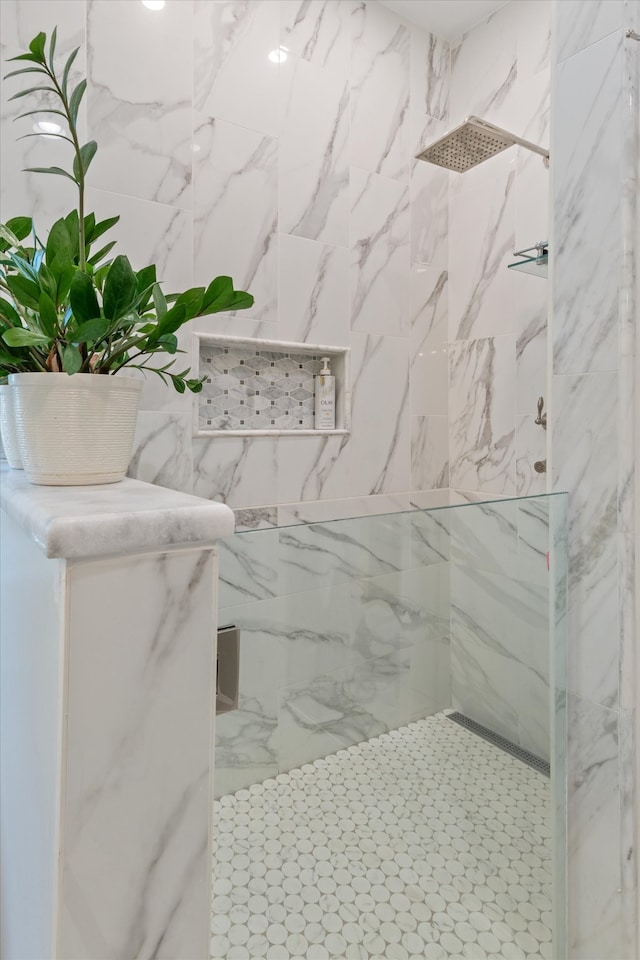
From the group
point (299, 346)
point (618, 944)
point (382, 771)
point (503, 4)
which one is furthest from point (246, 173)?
point (618, 944)

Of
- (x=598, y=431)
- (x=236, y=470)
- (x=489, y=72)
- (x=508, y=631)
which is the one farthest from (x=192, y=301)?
(x=489, y=72)

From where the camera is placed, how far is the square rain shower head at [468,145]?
5.55 ft

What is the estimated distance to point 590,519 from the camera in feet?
3.95

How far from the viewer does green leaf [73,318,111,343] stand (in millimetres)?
646

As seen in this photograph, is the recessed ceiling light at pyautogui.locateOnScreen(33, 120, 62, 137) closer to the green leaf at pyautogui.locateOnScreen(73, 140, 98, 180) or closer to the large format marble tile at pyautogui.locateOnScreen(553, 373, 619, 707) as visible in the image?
the green leaf at pyautogui.locateOnScreen(73, 140, 98, 180)

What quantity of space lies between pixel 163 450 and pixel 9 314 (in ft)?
2.90

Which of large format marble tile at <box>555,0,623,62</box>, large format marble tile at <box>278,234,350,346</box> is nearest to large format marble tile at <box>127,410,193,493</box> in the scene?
large format marble tile at <box>278,234,350,346</box>

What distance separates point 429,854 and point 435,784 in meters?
0.12

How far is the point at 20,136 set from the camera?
1397mm

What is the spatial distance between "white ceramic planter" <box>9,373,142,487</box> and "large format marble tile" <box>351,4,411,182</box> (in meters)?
1.69

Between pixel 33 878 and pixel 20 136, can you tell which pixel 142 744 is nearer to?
pixel 33 878

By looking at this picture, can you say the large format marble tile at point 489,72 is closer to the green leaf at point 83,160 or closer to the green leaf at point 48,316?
the green leaf at point 83,160

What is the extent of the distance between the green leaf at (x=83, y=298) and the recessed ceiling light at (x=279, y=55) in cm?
158

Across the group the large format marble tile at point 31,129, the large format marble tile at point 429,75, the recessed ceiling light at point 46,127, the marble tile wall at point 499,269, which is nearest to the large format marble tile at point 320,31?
the large format marble tile at point 429,75
